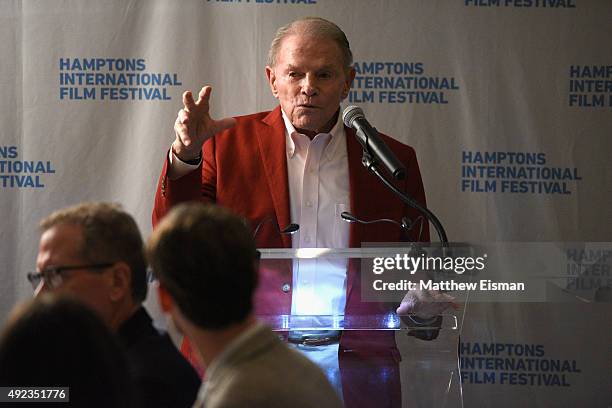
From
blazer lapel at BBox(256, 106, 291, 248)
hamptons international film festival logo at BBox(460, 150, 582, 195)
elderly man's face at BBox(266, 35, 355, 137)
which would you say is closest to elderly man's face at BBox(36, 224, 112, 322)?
blazer lapel at BBox(256, 106, 291, 248)

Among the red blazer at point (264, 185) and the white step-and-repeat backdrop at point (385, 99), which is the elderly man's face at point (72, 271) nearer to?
the red blazer at point (264, 185)

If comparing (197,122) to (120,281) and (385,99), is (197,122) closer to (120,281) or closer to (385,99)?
(120,281)

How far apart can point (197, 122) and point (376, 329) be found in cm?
67

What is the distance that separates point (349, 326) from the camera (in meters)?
2.06

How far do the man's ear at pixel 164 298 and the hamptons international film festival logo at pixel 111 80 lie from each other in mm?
2700

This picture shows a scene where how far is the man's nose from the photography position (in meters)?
2.70

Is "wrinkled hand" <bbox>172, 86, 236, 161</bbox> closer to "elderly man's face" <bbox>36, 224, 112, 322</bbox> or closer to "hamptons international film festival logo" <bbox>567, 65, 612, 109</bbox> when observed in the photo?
"elderly man's face" <bbox>36, 224, 112, 322</bbox>

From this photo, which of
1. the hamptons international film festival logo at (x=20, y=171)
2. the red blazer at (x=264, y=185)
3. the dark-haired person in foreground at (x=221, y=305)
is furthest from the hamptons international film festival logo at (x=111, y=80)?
the dark-haired person in foreground at (x=221, y=305)

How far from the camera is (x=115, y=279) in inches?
61.2

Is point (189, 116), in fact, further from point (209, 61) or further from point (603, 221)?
point (603, 221)

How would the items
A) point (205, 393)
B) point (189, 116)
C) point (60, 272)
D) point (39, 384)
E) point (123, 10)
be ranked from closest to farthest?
point (39, 384) → point (205, 393) → point (60, 272) → point (189, 116) → point (123, 10)

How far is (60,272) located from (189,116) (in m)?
0.76

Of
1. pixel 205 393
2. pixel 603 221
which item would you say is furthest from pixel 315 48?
pixel 603 221

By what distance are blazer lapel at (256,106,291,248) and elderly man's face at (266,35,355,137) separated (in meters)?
0.09
